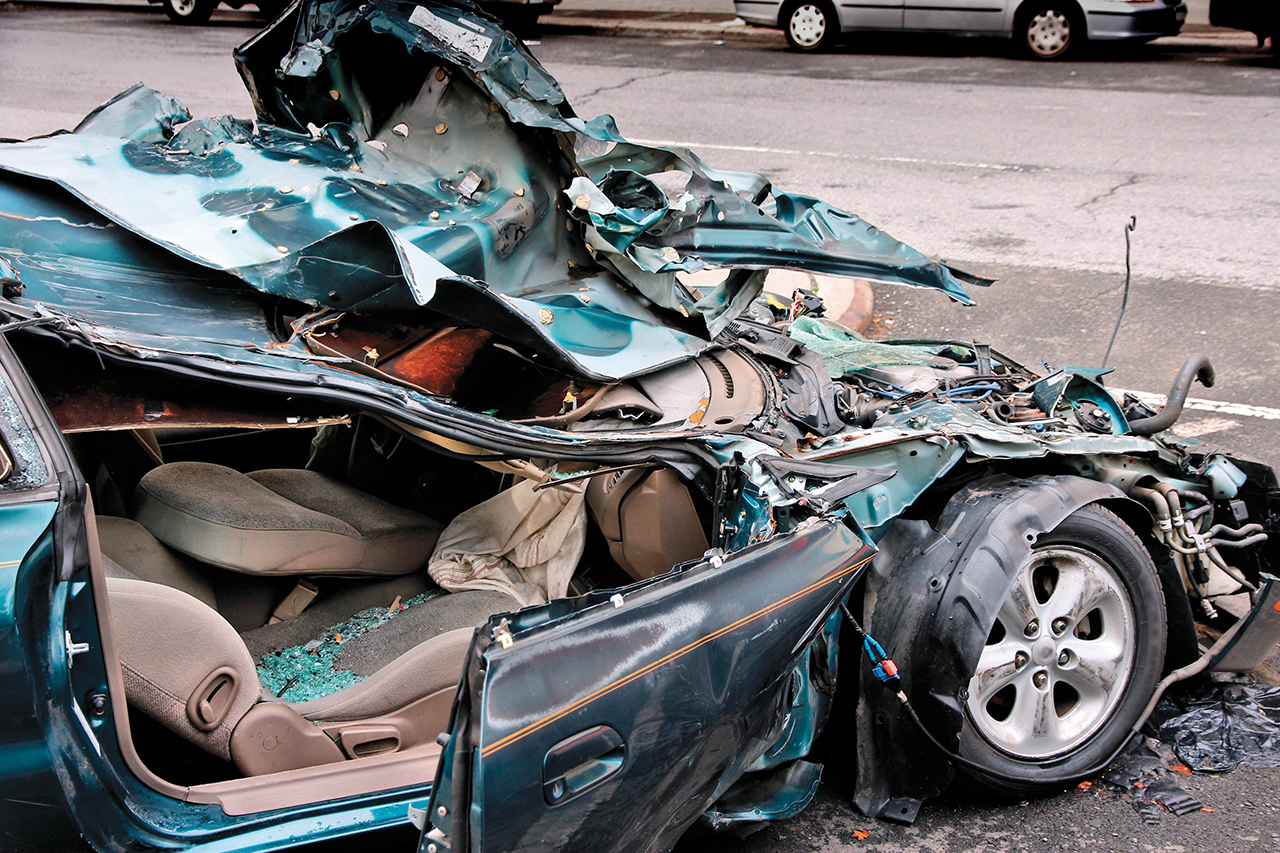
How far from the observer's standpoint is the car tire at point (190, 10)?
639 inches

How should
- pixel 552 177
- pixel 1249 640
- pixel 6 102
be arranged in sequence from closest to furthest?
pixel 1249 640 → pixel 552 177 → pixel 6 102

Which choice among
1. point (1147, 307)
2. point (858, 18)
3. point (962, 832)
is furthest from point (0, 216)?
point (858, 18)

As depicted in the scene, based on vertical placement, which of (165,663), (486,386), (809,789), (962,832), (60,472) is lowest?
(962,832)

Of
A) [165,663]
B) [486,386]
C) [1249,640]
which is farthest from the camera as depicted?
[1249,640]

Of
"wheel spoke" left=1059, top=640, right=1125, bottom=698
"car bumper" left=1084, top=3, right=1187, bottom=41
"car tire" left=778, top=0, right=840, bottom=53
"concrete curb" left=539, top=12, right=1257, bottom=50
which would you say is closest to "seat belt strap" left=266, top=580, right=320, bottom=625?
"wheel spoke" left=1059, top=640, right=1125, bottom=698

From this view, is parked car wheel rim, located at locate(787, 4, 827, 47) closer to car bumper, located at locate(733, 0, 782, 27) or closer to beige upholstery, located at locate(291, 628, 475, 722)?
car bumper, located at locate(733, 0, 782, 27)

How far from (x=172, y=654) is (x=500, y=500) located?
4.00 feet

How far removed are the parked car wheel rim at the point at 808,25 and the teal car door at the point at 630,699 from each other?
1215cm

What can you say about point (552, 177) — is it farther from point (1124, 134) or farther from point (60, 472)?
point (1124, 134)

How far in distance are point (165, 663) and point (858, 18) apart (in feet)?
40.8

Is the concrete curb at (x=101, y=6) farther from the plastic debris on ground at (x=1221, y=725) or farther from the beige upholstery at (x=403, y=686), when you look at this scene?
the plastic debris on ground at (x=1221, y=725)

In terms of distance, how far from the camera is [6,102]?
10.7 m

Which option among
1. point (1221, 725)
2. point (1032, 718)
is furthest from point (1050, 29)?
point (1032, 718)

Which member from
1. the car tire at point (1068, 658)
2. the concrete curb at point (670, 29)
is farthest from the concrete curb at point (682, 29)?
the car tire at point (1068, 658)
